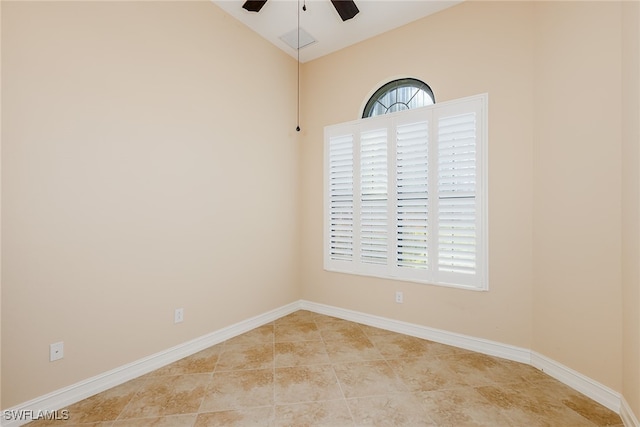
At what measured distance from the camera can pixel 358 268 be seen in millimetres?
3340

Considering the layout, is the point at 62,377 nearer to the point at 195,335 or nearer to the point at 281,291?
the point at 195,335

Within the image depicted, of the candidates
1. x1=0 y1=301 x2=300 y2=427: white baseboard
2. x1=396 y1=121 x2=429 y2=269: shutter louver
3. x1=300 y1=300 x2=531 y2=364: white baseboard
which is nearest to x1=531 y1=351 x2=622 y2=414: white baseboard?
x1=300 y1=300 x2=531 y2=364: white baseboard

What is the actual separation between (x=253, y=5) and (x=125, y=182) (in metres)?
1.91

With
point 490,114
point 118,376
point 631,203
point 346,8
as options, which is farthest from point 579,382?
point 346,8

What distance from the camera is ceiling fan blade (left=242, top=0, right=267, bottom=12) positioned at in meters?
2.57

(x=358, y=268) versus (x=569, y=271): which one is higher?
(x=569, y=271)

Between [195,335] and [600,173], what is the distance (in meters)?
3.36

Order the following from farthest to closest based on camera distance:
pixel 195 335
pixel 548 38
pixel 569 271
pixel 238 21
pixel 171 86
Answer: pixel 238 21 < pixel 195 335 < pixel 171 86 < pixel 548 38 < pixel 569 271

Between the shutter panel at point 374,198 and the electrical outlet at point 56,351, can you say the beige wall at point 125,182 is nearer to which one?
the electrical outlet at point 56,351

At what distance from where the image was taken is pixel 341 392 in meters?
2.03

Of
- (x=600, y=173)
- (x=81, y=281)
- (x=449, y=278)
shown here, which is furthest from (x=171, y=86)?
(x=600, y=173)

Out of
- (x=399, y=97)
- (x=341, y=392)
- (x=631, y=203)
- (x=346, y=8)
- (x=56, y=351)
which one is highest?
(x=346, y=8)

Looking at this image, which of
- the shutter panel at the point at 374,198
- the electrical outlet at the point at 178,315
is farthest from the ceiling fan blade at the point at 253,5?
the electrical outlet at the point at 178,315

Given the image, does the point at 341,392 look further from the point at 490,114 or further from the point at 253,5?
Result: the point at 253,5
